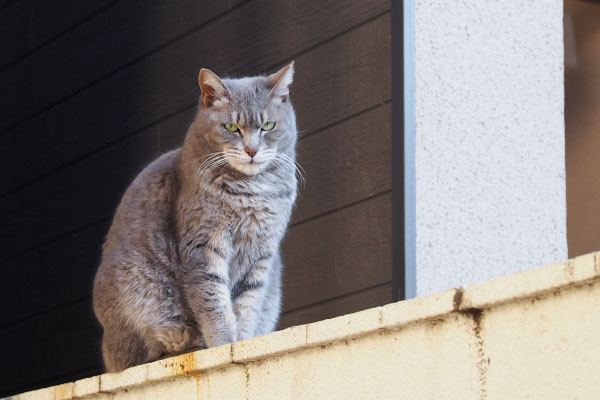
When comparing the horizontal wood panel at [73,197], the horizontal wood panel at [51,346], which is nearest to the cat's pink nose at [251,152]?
the horizontal wood panel at [73,197]

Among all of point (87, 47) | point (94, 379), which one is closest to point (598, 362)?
point (94, 379)

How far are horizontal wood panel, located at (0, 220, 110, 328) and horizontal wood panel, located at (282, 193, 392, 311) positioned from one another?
1031mm

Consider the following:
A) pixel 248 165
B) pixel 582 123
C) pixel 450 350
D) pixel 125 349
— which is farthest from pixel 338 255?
pixel 450 350

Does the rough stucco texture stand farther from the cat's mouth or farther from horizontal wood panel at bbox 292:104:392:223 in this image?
the cat's mouth

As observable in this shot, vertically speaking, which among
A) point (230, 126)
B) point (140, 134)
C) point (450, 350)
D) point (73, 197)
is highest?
point (140, 134)

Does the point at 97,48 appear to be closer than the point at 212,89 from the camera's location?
No

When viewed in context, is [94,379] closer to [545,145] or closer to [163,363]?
[163,363]

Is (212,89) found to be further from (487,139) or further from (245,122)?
(487,139)

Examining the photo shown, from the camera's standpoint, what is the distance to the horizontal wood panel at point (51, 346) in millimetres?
3518

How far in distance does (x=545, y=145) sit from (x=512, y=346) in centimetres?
154

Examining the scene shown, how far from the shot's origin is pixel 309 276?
276cm

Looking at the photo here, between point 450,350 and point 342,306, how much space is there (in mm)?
1301

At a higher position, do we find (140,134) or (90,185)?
(140,134)

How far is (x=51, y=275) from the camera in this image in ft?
12.2
